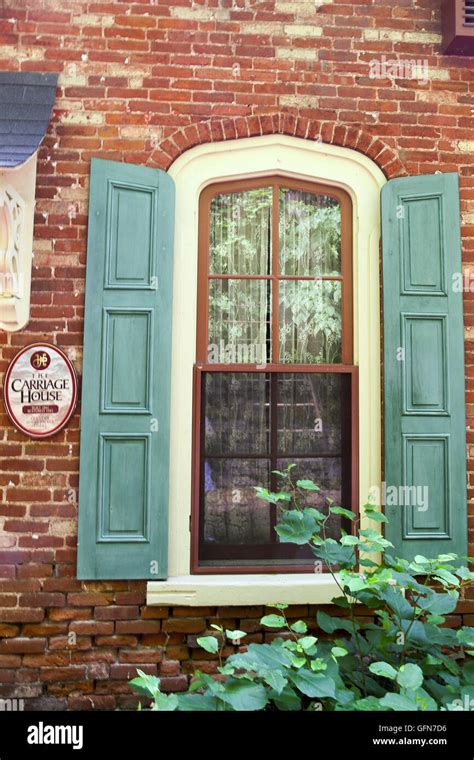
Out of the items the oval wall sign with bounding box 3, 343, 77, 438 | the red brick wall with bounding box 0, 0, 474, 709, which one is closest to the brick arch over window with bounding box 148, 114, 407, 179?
the red brick wall with bounding box 0, 0, 474, 709

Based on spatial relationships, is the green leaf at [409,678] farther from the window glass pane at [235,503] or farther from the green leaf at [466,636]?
the window glass pane at [235,503]

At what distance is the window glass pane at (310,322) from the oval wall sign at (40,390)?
4.12 ft

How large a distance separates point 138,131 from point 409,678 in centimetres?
313

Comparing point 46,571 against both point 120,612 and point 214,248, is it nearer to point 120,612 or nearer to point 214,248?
point 120,612

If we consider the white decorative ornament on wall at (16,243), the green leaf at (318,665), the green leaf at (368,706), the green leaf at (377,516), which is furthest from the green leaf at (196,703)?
the white decorative ornament on wall at (16,243)

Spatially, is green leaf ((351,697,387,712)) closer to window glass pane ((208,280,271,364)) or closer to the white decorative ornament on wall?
window glass pane ((208,280,271,364))

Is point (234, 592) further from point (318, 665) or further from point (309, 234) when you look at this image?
point (309, 234)

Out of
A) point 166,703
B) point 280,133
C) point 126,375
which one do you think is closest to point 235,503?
point 126,375

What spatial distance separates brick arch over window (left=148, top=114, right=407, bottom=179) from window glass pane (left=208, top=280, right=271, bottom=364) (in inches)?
31.8

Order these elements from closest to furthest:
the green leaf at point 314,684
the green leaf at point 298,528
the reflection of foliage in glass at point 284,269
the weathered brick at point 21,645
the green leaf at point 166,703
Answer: the green leaf at point 166,703, the green leaf at point 314,684, the green leaf at point 298,528, the weathered brick at point 21,645, the reflection of foliage in glass at point 284,269

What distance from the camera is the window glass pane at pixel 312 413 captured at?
12.2 ft

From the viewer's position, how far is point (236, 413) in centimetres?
369

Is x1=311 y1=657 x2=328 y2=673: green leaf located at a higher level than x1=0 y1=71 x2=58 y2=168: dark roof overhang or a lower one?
lower

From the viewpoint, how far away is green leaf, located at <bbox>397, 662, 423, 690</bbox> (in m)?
1.94
